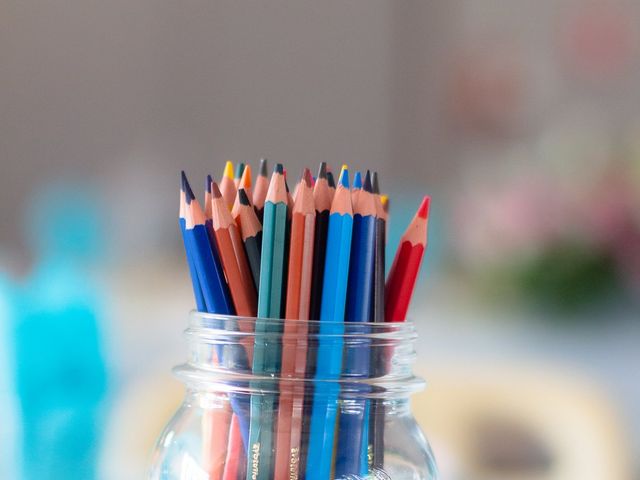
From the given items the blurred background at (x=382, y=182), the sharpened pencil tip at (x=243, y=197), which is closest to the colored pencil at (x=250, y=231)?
the sharpened pencil tip at (x=243, y=197)

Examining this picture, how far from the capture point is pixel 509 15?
55 centimetres

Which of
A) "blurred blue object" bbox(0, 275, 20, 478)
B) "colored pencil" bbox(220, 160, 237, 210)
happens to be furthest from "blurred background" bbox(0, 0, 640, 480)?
"colored pencil" bbox(220, 160, 237, 210)

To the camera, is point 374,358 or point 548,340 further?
point 548,340

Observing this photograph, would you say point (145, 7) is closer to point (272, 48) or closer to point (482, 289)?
point (272, 48)

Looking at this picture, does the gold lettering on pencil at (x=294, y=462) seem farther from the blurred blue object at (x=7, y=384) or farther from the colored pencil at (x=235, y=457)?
the blurred blue object at (x=7, y=384)

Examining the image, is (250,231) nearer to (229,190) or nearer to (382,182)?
(229,190)

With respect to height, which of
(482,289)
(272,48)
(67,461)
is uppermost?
(272,48)

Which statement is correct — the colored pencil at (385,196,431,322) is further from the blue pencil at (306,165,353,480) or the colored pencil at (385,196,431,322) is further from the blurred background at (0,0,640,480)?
the blurred background at (0,0,640,480)

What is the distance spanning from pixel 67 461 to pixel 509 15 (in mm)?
442

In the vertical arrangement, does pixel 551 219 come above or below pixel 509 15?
below

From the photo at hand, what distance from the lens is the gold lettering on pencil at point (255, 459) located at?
13.4 inches

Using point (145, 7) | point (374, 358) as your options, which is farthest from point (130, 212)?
point (374, 358)

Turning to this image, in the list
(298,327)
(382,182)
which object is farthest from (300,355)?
(382,182)

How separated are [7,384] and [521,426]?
1.18 feet
